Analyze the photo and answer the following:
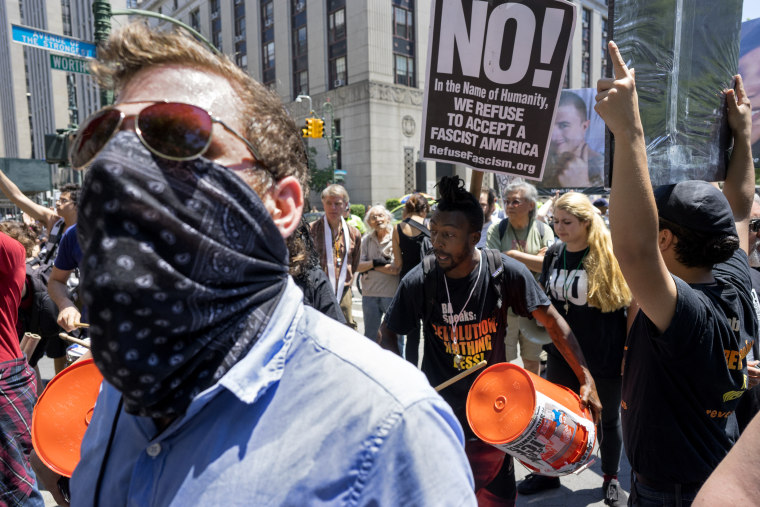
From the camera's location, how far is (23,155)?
80.2 metres

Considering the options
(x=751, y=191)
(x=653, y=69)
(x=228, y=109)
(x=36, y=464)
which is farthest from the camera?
(x=36, y=464)

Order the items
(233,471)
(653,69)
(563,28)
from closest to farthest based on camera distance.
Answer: (233,471)
(653,69)
(563,28)

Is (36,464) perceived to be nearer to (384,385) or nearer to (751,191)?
(384,385)

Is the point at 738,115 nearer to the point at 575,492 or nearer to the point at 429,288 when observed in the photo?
the point at 429,288

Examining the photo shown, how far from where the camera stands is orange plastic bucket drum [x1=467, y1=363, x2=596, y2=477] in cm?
227

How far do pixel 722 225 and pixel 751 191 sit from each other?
0.86 meters

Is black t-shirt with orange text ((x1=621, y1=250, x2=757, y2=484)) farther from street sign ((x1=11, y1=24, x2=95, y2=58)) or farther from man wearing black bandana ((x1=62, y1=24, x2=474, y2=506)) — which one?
street sign ((x1=11, y1=24, x2=95, y2=58))

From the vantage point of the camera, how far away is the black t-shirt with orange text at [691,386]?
71.9 inches

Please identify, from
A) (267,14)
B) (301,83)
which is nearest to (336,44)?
(301,83)

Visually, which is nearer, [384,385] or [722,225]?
[384,385]

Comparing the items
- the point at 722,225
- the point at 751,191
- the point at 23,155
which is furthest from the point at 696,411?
the point at 23,155

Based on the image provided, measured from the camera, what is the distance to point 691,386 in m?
1.90

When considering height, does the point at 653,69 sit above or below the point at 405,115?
below

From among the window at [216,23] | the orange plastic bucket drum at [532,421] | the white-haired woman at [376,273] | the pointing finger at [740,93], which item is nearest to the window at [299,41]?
the window at [216,23]
